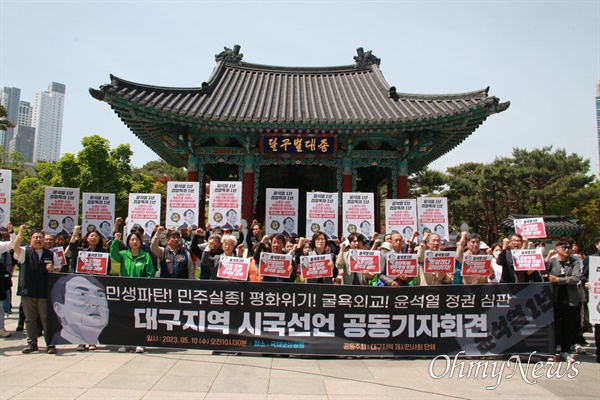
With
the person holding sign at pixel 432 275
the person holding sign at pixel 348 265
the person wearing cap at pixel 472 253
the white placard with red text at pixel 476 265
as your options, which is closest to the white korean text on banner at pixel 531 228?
the person wearing cap at pixel 472 253

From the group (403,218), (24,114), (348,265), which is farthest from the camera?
(24,114)

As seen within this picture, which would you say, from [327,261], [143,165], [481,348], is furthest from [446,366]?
[143,165]

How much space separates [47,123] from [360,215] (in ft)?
637

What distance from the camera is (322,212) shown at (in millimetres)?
9695

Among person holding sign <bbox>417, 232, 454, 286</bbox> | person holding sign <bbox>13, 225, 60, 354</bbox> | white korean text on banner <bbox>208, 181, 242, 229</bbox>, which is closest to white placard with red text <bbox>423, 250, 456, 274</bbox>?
person holding sign <bbox>417, 232, 454, 286</bbox>

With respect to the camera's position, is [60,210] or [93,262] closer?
[93,262]

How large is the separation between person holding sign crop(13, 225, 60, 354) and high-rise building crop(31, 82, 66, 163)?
184 metres

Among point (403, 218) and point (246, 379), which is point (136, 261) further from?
point (403, 218)

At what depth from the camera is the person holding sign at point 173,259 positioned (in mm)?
6855

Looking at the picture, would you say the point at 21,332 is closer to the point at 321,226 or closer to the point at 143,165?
the point at 321,226

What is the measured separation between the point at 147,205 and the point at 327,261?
15.0 feet

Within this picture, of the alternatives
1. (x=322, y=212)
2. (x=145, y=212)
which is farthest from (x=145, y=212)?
(x=322, y=212)

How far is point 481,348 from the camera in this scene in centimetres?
638

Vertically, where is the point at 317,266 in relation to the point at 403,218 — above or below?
below
